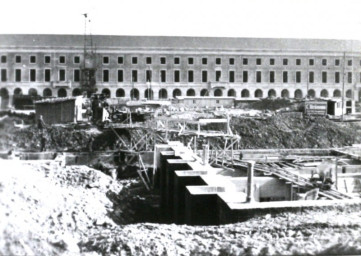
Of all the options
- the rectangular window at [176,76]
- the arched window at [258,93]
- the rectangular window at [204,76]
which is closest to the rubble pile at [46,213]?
the rectangular window at [176,76]

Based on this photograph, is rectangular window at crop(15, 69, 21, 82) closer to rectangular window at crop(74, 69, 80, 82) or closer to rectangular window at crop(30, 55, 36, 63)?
rectangular window at crop(30, 55, 36, 63)

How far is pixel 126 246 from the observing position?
9.53 metres

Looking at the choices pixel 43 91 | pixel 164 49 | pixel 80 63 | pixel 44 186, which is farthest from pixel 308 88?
pixel 44 186

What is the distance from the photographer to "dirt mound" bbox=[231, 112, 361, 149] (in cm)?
3278

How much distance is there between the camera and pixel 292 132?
33875mm

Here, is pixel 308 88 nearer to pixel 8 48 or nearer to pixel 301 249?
pixel 8 48

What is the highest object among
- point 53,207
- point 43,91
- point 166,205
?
point 43,91

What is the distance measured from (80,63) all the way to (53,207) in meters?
45.9

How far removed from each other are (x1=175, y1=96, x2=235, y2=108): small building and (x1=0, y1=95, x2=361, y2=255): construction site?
14143 millimetres

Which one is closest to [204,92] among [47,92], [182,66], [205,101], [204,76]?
[204,76]

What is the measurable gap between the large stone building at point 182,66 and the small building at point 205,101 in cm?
828

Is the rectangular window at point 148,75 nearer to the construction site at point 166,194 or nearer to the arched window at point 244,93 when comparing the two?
the arched window at point 244,93

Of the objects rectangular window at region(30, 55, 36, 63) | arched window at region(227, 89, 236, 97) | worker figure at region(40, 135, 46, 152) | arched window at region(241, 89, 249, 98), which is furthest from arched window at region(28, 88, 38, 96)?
worker figure at region(40, 135, 46, 152)

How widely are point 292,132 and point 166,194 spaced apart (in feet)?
56.9
